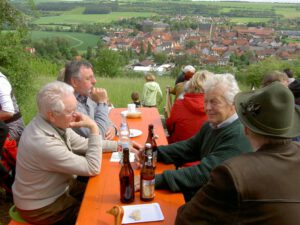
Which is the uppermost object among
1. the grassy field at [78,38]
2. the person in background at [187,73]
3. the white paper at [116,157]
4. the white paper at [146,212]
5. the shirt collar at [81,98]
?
the shirt collar at [81,98]

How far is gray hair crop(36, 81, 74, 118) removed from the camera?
2240 mm

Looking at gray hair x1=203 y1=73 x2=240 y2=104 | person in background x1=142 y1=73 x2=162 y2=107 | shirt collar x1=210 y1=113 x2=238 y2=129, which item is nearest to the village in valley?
person in background x1=142 y1=73 x2=162 y2=107

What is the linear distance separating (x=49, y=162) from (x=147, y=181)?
62 cm

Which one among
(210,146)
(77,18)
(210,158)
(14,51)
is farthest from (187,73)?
(77,18)

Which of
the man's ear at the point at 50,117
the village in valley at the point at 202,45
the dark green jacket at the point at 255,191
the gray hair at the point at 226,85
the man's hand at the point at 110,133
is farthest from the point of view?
the village in valley at the point at 202,45

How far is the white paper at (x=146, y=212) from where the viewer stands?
183 centimetres

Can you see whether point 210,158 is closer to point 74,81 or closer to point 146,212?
point 146,212

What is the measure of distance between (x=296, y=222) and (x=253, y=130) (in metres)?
0.39

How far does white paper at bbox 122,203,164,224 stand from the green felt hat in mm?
673

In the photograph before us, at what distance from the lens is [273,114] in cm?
150

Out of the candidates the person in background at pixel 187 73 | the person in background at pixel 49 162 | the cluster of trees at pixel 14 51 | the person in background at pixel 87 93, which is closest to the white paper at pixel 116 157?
the person in background at pixel 49 162

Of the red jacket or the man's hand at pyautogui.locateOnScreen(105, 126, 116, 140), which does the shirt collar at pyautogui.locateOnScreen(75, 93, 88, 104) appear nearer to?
the man's hand at pyautogui.locateOnScreen(105, 126, 116, 140)

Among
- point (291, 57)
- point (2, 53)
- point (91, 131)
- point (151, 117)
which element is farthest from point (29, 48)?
point (291, 57)

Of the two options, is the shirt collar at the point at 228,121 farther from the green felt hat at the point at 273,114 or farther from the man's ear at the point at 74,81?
the man's ear at the point at 74,81
